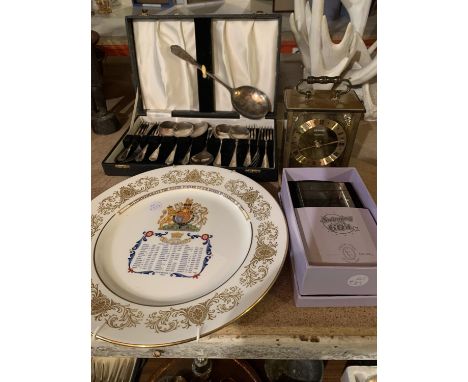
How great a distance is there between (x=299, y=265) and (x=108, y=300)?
0.92 ft

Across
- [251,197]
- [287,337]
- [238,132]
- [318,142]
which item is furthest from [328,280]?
[238,132]

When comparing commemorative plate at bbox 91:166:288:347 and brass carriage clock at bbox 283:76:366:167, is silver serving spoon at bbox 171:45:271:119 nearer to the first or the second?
brass carriage clock at bbox 283:76:366:167

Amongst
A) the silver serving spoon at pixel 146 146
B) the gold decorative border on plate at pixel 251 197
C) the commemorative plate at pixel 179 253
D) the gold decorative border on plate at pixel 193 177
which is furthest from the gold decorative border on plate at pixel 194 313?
the silver serving spoon at pixel 146 146

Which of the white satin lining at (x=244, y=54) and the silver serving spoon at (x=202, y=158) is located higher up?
the white satin lining at (x=244, y=54)

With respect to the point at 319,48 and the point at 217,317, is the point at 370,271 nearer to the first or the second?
the point at 217,317

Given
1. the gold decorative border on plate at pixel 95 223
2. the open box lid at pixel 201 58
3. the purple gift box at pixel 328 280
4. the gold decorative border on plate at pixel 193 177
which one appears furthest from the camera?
the open box lid at pixel 201 58

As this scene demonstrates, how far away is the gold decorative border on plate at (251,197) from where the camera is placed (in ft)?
1.84

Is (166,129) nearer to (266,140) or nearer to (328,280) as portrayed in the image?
(266,140)

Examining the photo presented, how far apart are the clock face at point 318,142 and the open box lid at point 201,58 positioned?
20 cm

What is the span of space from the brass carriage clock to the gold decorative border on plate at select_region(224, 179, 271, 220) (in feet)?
0.45

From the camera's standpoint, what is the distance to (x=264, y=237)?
0.51 m

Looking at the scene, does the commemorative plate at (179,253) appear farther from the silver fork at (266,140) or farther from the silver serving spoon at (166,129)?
the silver serving spoon at (166,129)

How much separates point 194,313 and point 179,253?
13cm

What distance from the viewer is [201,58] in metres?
0.80
